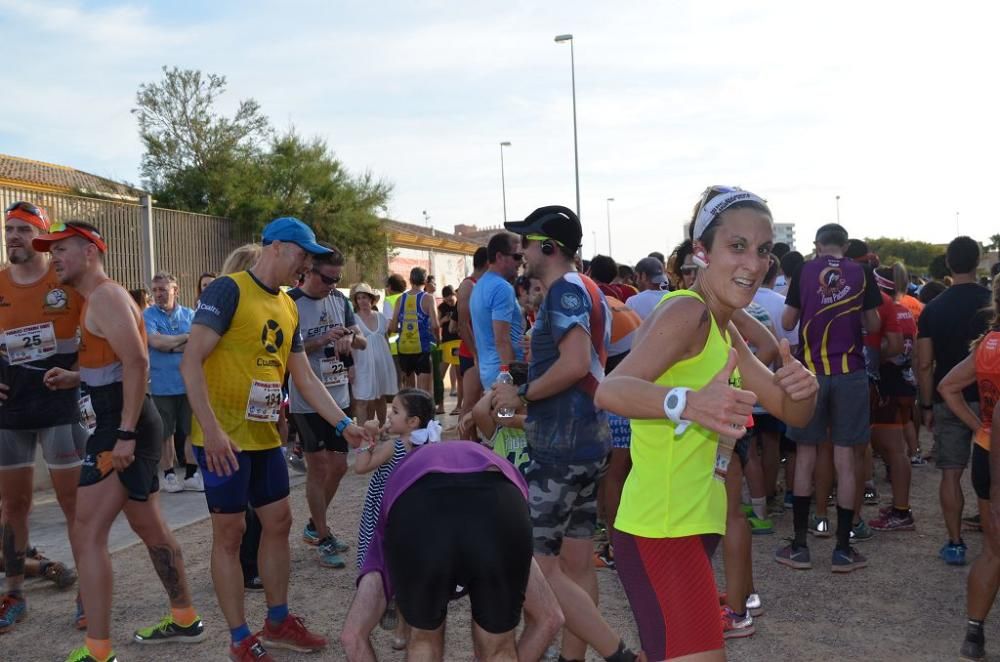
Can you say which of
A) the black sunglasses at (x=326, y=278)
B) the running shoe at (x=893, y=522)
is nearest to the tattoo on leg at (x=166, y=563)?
the black sunglasses at (x=326, y=278)

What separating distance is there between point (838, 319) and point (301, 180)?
29.0 m

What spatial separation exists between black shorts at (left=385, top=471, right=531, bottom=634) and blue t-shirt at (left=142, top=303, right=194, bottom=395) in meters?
6.66

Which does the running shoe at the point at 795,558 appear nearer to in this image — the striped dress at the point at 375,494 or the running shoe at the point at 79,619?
the striped dress at the point at 375,494

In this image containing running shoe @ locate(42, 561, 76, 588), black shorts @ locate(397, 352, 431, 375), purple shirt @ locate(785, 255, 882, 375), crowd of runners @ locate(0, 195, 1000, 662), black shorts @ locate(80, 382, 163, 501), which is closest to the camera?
crowd of runners @ locate(0, 195, 1000, 662)

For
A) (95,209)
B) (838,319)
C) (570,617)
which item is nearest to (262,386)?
(570,617)

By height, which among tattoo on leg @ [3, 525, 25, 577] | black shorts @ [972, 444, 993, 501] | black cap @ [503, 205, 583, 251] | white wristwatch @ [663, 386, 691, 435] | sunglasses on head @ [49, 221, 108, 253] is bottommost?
tattoo on leg @ [3, 525, 25, 577]

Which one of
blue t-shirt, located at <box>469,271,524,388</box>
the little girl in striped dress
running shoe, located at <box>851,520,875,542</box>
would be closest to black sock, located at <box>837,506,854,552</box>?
running shoe, located at <box>851,520,875,542</box>

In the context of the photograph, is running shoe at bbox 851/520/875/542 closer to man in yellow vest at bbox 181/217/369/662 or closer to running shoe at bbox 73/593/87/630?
man in yellow vest at bbox 181/217/369/662

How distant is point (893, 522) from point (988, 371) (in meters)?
2.89

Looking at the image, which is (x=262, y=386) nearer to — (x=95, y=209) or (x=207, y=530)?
(x=207, y=530)

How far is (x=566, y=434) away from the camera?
391cm

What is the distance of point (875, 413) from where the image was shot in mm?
7246

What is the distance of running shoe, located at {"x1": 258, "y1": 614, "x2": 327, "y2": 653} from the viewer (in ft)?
15.2

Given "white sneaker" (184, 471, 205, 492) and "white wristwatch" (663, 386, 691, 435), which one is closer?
"white wristwatch" (663, 386, 691, 435)
